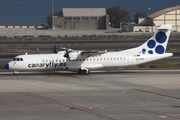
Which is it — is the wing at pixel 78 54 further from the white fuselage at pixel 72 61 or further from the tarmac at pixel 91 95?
the tarmac at pixel 91 95

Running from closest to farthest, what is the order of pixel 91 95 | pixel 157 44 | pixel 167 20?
pixel 91 95 → pixel 157 44 → pixel 167 20

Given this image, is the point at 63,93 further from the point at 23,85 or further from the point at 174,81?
the point at 174,81

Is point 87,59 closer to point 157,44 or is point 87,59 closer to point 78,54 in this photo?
Answer: point 78,54

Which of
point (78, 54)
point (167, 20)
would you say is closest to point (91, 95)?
point (78, 54)

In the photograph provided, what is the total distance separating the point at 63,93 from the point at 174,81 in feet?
39.5

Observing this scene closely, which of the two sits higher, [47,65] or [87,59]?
[87,59]

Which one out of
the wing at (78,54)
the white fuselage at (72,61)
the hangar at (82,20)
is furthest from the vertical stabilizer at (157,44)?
the hangar at (82,20)

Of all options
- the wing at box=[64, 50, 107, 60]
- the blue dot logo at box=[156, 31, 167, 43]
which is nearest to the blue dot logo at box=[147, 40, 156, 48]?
the blue dot logo at box=[156, 31, 167, 43]

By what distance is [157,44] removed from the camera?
48344mm

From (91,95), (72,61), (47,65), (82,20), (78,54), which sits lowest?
(91,95)

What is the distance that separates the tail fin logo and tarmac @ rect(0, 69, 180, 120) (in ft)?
7.98

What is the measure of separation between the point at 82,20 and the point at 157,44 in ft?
295

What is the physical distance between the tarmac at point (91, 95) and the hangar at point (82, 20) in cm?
8859

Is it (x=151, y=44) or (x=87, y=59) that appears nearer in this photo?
(x=87, y=59)
